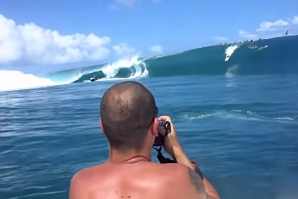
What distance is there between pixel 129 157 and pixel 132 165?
0.04 metres

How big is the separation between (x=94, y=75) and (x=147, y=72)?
570 centimetres

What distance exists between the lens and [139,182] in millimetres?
1761

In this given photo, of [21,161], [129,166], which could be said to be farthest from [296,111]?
[129,166]

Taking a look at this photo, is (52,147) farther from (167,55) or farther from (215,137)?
(167,55)

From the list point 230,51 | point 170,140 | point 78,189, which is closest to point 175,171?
point 170,140

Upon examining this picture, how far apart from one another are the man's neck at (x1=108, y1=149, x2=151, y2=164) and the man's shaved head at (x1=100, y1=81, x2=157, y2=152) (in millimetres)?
24

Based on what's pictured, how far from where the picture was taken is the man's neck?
1827 millimetres

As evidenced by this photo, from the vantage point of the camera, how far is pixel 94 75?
1598 inches

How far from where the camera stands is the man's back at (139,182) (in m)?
1.76

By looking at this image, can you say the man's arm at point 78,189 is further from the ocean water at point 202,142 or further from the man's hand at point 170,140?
the ocean water at point 202,142

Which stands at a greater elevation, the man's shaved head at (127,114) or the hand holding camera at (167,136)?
the man's shaved head at (127,114)

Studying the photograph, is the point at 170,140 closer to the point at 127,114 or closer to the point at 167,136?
the point at 167,136

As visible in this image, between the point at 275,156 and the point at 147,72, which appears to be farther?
the point at 147,72

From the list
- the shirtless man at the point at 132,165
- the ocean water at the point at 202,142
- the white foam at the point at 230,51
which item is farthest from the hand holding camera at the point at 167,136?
the white foam at the point at 230,51
